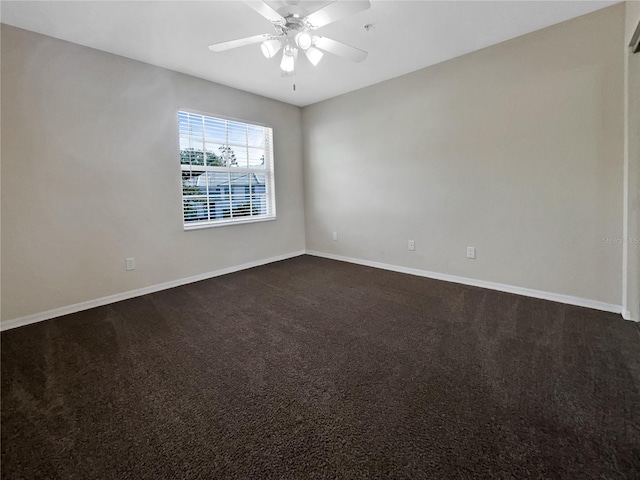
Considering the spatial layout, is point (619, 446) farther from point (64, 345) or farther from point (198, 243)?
point (198, 243)

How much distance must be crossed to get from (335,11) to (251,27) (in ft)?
3.35

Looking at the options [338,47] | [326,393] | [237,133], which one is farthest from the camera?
[237,133]

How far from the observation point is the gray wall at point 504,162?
8.08 ft

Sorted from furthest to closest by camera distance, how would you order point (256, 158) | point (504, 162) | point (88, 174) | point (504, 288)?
point (256, 158) < point (504, 288) < point (504, 162) < point (88, 174)

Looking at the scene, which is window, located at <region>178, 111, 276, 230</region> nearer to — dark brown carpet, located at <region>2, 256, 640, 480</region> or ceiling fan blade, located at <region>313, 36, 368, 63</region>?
dark brown carpet, located at <region>2, 256, 640, 480</region>

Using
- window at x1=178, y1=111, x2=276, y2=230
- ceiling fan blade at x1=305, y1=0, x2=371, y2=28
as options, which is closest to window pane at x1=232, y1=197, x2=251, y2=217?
window at x1=178, y1=111, x2=276, y2=230

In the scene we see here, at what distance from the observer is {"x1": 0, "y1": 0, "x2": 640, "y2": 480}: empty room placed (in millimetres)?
1330

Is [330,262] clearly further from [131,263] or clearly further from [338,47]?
[338,47]

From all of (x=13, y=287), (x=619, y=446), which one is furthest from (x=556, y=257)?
(x=13, y=287)

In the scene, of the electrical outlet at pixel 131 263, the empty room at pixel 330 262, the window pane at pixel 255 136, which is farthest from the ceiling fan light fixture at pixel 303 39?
the electrical outlet at pixel 131 263

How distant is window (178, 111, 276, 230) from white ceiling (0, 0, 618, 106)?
743mm

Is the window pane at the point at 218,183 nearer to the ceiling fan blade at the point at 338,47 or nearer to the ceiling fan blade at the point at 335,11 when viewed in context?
the ceiling fan blade at the point at 338,47

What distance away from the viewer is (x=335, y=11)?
1.80 meters

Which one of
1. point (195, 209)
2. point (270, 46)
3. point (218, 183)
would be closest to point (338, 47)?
point (270, 46)
